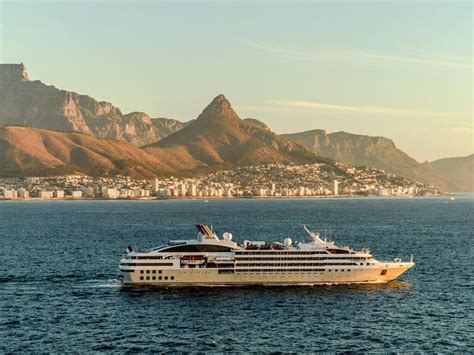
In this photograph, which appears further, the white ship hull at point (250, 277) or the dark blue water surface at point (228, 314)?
the white ship hull at point (250, 277)

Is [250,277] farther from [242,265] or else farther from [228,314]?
[228,314]

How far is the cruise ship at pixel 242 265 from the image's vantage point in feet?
331

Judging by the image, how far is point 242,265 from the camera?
101562 mm

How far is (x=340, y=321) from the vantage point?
A: 81375 mm

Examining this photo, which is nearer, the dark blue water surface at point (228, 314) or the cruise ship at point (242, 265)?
the dark blue water surface at point (228, 314)

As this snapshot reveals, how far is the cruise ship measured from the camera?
3967 inches

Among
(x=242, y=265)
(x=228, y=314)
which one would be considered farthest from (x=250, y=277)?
(x=228, y=314)

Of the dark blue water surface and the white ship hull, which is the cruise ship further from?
the dark blue water surface

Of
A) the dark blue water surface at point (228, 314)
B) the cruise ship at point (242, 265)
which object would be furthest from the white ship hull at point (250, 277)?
the dark blue water surface at point (228, 314)

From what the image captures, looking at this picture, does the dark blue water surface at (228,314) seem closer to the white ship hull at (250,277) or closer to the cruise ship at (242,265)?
A: the white ship hull at (250,277)

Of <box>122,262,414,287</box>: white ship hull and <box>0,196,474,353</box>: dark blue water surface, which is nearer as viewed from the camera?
<box>0,196,474,353</box>: dark blue water surface

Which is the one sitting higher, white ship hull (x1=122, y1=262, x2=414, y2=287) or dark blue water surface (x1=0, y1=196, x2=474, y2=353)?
white ship hull (x1=122, y1=262, x2=414, y2=287)

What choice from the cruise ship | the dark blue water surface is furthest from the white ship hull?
the dark blue water surface

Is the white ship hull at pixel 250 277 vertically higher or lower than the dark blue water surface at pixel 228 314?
higher
